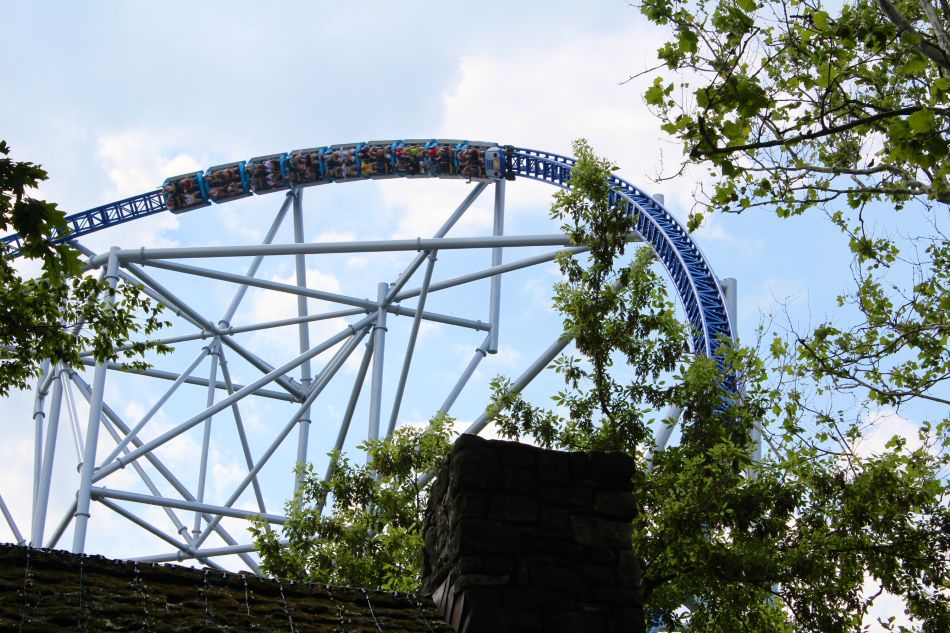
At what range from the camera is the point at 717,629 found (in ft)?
30.7

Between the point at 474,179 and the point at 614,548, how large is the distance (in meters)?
18.8

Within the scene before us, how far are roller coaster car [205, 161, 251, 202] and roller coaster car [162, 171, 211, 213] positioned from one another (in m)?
0.16

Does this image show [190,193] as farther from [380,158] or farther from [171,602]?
[171,602]

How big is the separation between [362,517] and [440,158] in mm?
13090

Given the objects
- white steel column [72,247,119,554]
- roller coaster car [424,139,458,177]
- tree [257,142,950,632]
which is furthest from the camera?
roller coaster car [424,139,458,177]

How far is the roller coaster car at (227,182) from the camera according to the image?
2580 centimetres

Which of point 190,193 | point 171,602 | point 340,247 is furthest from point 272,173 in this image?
point 171,602

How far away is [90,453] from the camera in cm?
1820

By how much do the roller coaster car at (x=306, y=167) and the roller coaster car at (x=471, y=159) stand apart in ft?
10.8

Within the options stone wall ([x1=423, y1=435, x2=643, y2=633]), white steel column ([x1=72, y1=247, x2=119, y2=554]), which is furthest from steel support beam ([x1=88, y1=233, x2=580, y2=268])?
stone wall ([x1=423, y1=435, x2=643, y2=633])

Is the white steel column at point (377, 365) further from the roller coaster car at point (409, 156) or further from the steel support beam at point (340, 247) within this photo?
the roller coaster car at point (409, 156)

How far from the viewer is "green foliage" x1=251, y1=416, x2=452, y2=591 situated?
11.8 metres

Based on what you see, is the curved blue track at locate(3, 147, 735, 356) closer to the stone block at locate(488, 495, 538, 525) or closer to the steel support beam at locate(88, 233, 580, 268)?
the steel support beam at locate(88, 233, 580, 268)

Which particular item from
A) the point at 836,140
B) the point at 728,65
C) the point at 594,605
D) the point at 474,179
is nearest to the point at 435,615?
the point at 594,605
